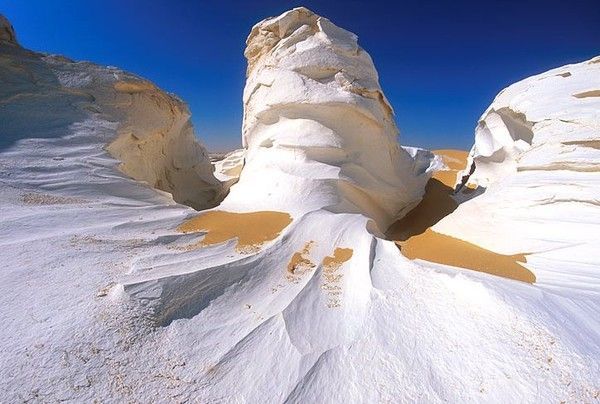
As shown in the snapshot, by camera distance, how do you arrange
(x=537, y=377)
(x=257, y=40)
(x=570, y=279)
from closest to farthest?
(x=537, y=377)
(x=570, y=279)
(x=257, y=40)

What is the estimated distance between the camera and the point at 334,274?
290cm

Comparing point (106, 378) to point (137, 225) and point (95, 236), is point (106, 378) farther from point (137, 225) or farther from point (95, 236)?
point (137, 225)

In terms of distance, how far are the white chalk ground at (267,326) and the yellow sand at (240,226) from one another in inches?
8.9

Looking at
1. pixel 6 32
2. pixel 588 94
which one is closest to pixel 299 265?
pixel 588 94

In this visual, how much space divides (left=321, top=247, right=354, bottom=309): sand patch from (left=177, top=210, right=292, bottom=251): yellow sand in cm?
79

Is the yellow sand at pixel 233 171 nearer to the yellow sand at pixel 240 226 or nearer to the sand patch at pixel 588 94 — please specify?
the yellow sand at pixel 240 226

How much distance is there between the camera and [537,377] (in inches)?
66.5

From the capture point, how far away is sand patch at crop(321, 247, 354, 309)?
101 inches

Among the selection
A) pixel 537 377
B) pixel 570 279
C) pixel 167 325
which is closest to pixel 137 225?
pixel 167 325

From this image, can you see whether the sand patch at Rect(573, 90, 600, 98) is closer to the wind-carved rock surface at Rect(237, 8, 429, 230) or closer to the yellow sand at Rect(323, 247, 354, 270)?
the wind-carved rock surface at Rect(237, 8, 429, 230)

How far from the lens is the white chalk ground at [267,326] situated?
170 centimetres

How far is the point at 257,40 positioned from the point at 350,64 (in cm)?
251

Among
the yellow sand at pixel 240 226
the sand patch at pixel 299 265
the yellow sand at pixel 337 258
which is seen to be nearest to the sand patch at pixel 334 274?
the yellow sand at pixel 337 258

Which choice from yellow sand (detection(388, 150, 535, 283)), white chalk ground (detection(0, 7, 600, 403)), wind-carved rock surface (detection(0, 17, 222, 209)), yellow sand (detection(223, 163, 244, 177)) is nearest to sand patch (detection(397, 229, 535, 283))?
yellow sand (detection(388, 150, 535, 283))
